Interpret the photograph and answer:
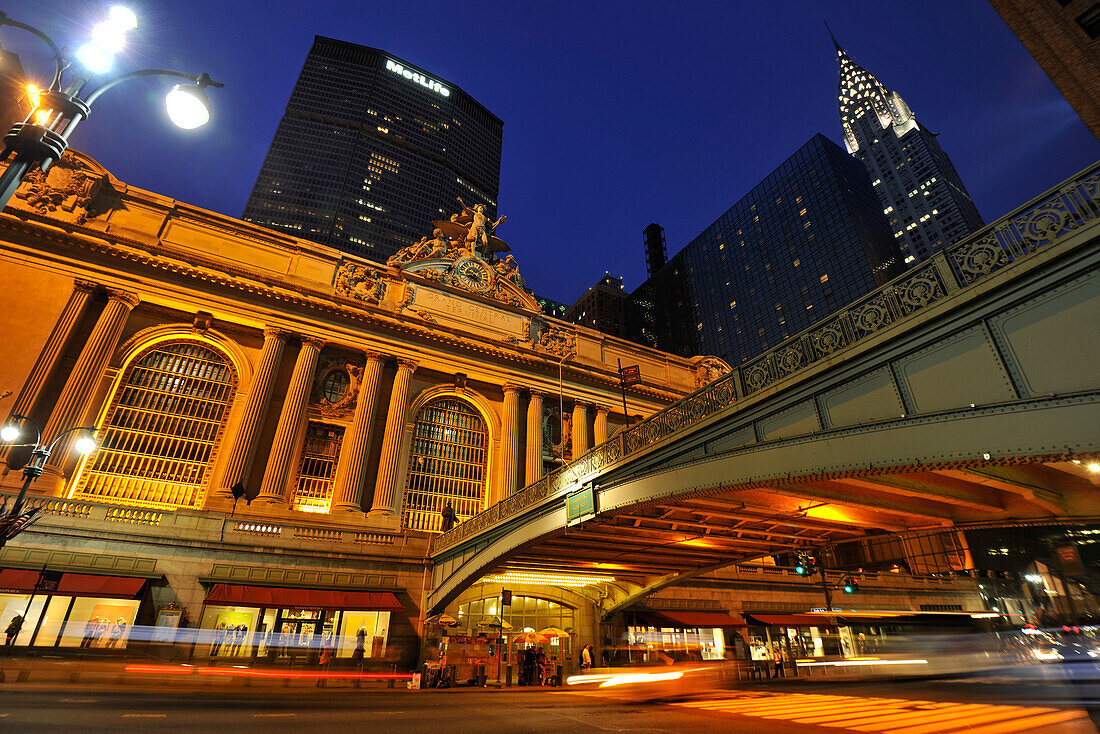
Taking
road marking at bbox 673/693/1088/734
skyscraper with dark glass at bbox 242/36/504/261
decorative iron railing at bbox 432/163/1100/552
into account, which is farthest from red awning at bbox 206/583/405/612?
skyscraper with dark glass at bbox 242/36/504/261

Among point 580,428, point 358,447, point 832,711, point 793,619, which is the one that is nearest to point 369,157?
point 580,428

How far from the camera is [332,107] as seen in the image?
108562mm

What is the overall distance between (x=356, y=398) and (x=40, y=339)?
14.4m

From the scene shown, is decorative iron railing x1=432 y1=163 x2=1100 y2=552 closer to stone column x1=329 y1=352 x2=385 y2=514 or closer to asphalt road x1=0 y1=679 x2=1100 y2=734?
asphalt road x1=0 y1=679 x2=1100 y2=734

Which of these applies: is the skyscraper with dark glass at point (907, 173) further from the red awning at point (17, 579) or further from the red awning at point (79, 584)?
the red awning at point (17, 579)

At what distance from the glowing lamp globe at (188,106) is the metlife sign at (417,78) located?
137459 mm

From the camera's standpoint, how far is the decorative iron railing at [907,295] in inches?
228

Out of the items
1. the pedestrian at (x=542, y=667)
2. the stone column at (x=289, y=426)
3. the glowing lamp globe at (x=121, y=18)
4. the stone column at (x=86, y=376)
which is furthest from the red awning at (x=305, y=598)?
the glowing lamp globe at (x=121, y=18)

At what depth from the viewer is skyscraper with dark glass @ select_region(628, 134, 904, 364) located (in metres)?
80.9

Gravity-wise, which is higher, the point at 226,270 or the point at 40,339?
the point at 226,270

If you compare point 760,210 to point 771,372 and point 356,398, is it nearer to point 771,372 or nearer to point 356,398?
point 356,398

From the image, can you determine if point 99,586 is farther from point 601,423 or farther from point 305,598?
point 601,423

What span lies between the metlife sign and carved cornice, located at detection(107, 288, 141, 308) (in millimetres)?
117747

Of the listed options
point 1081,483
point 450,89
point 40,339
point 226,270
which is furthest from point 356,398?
point 450,89
